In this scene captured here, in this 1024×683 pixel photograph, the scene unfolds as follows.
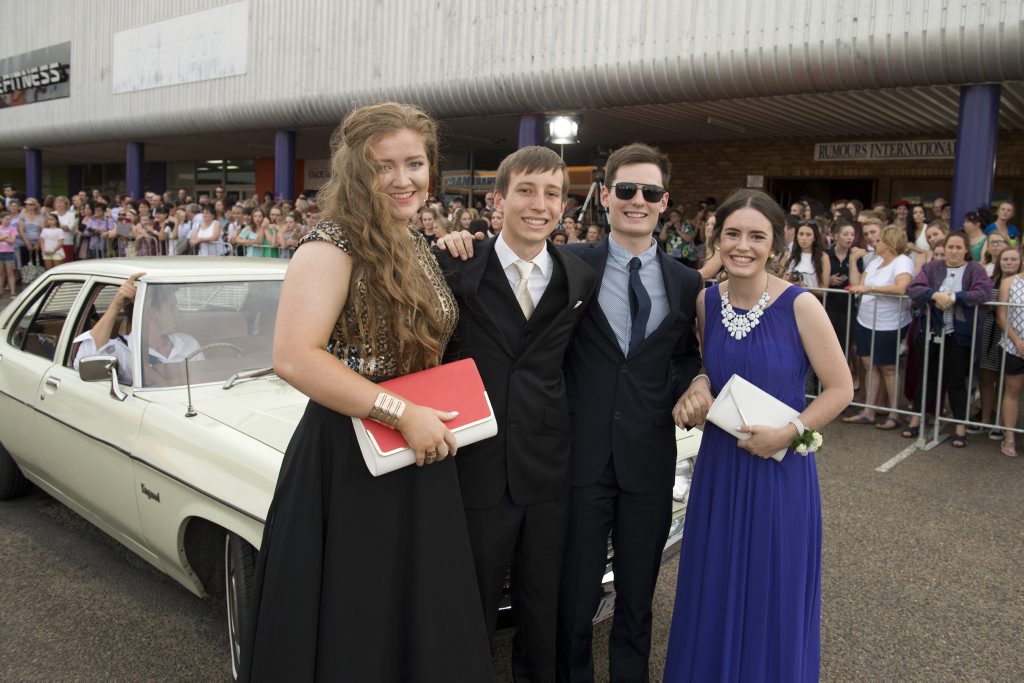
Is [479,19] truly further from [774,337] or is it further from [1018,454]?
[774,337]

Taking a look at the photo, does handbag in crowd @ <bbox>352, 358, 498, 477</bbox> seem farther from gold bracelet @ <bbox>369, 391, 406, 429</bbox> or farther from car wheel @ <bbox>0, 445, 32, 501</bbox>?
car wheel @ <bbox>0, 445, 32, 501</bbox>

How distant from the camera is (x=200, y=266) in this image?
4.11m

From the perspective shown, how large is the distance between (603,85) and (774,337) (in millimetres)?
8913

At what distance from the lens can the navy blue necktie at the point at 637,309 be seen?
2.77 meters

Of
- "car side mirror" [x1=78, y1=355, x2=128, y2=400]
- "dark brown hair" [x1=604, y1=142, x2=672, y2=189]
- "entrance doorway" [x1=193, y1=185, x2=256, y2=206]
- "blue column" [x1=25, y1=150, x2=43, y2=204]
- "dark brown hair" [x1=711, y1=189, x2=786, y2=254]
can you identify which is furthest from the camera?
"entrance doorway" [x1=193, y1=185, x2=256, y2=206]

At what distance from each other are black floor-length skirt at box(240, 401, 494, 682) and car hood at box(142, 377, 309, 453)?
2.56 feet

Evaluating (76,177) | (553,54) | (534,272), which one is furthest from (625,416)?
(76,177)

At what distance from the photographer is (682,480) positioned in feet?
11.7

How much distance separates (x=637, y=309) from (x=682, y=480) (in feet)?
3.62

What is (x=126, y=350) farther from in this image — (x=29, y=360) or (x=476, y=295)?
(x=476, y=295)

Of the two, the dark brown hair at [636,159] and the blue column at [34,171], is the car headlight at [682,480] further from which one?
the blue column at [34,171]

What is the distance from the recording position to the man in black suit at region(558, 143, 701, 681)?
9.05ft

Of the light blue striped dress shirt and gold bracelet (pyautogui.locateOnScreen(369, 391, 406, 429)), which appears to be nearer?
gold bracelet (pyautogui.locateOnScreen(369, 391, 406, 429))

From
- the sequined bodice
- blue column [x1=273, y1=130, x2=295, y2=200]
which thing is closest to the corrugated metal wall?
blue column [x1=273, y1=130, x2=295, y2=200]
